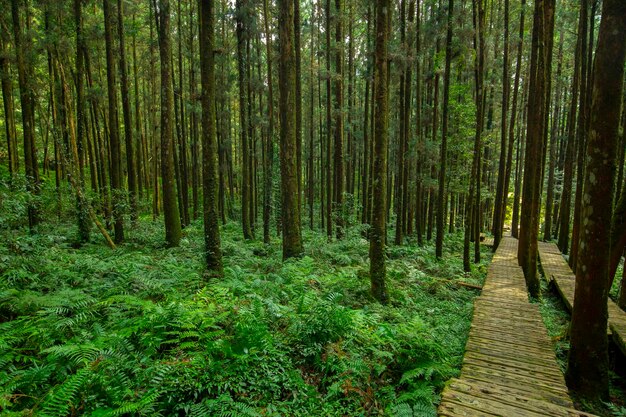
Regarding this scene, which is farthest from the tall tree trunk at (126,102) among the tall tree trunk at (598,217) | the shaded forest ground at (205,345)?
the tall tree trunk at (598,217)

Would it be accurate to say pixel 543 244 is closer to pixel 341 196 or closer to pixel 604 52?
pixel 341 196

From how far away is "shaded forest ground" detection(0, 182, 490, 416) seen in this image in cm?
362

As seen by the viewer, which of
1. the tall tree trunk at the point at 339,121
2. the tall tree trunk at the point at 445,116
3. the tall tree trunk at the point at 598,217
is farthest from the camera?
the tall tree trunk at the point at 339,121

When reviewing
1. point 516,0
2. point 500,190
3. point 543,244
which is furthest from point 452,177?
point 516,0

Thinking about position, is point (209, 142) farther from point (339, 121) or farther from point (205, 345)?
point (339, 121)

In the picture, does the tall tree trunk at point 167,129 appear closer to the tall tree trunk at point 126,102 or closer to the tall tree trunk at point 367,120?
the tall tree trunk at point 126,102

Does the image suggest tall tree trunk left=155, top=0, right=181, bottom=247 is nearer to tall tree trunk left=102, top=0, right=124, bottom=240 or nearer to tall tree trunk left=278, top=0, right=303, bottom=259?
tall tree trunk left=102, top=0, right=124, bottom=240

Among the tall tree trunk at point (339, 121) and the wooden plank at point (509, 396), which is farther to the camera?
the tall tree trunk at point (339, 121)

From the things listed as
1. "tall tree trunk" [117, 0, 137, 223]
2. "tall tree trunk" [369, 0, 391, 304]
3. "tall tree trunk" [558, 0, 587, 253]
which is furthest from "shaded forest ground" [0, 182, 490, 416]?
"tall tree trunk" [558, 0, 587, 253]

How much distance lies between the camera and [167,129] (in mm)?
10930

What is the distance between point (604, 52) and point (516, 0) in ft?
63.8

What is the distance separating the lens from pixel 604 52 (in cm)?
463

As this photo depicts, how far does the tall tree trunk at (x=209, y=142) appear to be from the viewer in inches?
302

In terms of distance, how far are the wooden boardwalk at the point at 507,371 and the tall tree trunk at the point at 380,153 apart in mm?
2366
